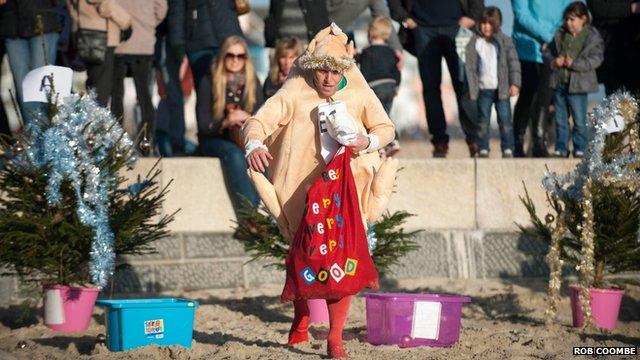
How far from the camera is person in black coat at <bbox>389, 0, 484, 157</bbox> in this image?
14.2 meters

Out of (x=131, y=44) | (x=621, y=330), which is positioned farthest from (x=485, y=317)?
(x=131, y=44)

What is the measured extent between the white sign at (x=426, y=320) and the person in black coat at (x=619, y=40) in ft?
17.4

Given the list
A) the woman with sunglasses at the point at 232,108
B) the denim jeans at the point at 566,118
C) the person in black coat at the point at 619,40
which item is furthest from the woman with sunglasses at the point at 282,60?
the person in black coat at the point at 619,40

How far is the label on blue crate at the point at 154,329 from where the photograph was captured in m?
9.51

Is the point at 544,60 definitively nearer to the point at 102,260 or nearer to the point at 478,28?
the point at 478,28

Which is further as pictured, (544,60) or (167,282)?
(544,60)

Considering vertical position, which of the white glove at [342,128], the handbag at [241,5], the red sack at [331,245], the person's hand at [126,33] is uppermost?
the handbag at [241,5]

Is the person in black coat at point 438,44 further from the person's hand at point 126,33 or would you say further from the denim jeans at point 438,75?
the person's hand at point 126,33

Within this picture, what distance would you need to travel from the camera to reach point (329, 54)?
31.1ft

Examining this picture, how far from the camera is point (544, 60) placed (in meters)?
14.6

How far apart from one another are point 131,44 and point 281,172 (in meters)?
4.49

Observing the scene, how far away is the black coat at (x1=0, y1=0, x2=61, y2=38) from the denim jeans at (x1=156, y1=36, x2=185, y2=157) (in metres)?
1.88

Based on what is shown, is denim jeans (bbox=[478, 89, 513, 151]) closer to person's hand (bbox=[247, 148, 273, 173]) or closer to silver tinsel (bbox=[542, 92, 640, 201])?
silver tinsel (bbox=[542, 92, 640, 201])

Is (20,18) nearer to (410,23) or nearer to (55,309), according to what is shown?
(55,309)
